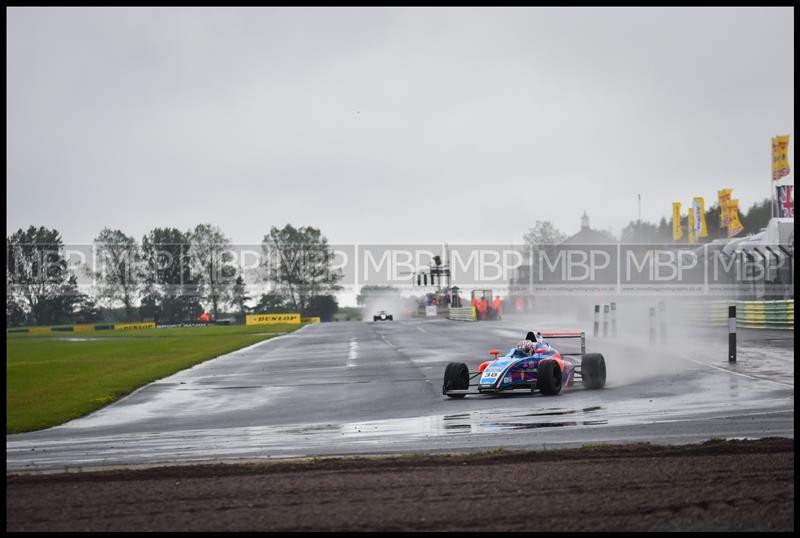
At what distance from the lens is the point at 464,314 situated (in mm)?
88938

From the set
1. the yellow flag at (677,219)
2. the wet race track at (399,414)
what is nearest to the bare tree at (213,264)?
the yellow flag at (677,219)

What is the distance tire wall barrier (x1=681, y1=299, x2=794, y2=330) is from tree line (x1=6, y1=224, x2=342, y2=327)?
325ft

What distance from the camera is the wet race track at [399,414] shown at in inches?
488

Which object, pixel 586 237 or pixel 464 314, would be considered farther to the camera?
pixel 586 237

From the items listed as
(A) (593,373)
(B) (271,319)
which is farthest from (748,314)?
(B) (271,319)

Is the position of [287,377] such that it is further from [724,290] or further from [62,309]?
[62,309]

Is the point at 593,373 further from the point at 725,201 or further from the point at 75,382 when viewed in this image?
the point at 725,201

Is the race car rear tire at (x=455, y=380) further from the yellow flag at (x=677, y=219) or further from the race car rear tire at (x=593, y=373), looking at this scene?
the yellow flag at (x=677, y=219)

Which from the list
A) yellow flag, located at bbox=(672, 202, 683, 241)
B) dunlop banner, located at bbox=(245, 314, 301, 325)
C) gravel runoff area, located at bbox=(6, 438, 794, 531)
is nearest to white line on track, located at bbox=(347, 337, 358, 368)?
Result: gravel runoff area, located at bbox=(6, 438, 794, 531)

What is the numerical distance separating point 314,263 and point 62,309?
129 feet

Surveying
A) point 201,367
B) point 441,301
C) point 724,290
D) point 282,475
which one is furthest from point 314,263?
point 282,475

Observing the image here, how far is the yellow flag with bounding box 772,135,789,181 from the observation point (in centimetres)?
5416

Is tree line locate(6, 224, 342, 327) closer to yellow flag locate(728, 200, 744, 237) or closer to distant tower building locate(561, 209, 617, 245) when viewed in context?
distant tower building locate(561, 209, 617, 245)

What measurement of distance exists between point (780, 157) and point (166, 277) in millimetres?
108541
